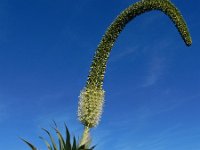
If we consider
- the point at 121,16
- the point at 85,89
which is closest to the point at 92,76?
the point at 85,89

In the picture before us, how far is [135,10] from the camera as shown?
1781cm

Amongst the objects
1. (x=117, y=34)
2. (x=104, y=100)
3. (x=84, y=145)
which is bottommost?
(x=84, y=145)

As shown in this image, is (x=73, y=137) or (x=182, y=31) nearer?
(x=182, y=31)

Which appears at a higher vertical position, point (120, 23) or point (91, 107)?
point (120, 23)

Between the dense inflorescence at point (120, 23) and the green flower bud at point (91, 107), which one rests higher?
the dense inflorescence at point (120, 23)

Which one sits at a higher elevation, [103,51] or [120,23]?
[120,23]

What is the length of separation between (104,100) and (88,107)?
59cm

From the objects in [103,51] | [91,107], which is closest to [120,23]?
[103,51]

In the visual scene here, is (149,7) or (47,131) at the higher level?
(149,7)

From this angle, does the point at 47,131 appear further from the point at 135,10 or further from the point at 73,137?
the point at 135,10

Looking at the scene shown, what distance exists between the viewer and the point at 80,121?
1844cm

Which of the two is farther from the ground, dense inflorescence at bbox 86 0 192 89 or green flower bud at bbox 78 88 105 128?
dense inflorescence at bbox 86 0 192 89

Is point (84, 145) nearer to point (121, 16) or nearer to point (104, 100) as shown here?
point (104, 100)

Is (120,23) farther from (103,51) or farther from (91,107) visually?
(91,107)
